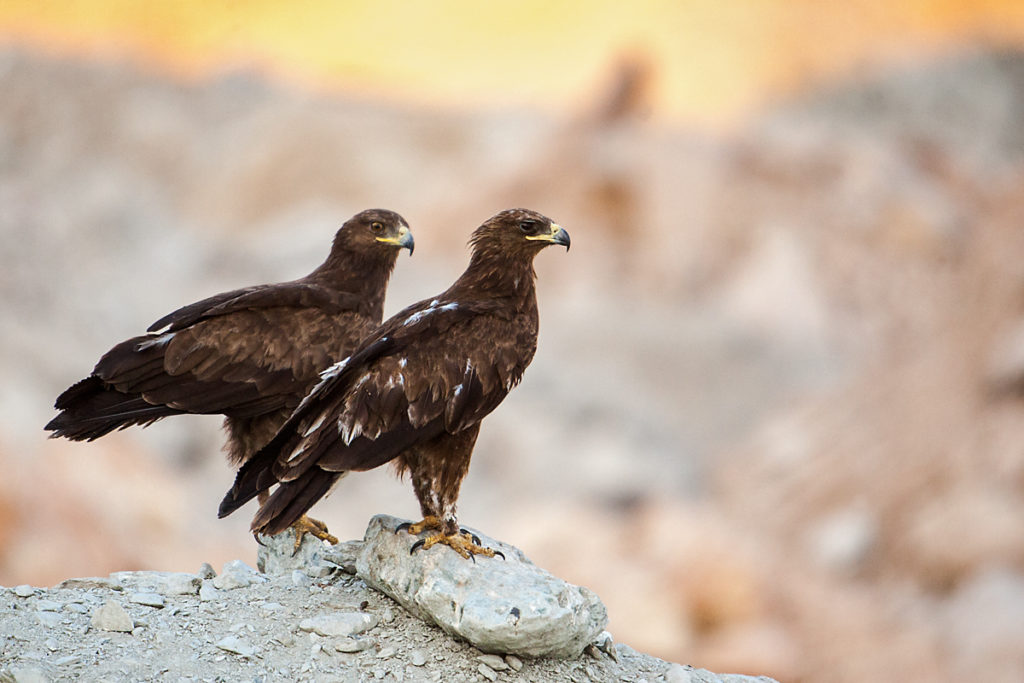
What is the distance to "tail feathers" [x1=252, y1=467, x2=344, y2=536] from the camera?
19.5 feet

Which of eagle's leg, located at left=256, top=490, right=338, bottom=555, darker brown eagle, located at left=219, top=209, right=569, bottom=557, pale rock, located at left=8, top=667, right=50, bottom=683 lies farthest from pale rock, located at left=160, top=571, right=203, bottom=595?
pale rock, located at left=8, top=667, right=50, bottom=683

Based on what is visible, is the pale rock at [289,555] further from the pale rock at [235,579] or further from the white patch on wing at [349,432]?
the white patch on wing at [349,432]

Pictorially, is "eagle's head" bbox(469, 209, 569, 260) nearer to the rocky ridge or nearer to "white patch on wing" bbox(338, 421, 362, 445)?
"white patch on wing" bbox(338, 421, 362, 445)

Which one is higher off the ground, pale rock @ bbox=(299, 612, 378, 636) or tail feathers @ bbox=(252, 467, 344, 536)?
tail feathers @ bbox=(252, 467, 344, 536)

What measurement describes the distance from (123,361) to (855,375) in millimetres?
22549

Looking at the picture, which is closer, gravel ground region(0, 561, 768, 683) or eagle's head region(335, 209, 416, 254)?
gravel ground region(0, 561, 768, 683)

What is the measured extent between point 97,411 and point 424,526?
2.19 metres

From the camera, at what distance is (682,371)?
104 feet

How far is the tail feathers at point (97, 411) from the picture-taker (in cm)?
710

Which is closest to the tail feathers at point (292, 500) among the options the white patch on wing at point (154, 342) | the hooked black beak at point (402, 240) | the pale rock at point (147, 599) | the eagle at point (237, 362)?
the eagle at point (237, 362)

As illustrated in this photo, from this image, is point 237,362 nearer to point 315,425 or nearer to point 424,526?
point 315,425

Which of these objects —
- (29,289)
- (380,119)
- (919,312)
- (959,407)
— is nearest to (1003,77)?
(919,312)

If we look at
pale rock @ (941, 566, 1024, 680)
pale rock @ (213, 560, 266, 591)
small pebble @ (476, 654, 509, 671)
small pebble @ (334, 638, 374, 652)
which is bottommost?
small pebble @ (334, 638, 374, 652)

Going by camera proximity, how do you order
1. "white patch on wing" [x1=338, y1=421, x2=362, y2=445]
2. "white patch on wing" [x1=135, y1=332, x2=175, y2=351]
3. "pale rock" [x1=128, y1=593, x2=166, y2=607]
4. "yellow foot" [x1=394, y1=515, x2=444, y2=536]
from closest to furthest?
"white patch on wing" [x1=338, y1=421, x2=362, y2=445], "yellow foot" [x1=394, y1=515, x2=444, y2=536], "pale rock" [x1=128, y1=593, x2=166, y2=607], "white patch on wing" [x1=135, y1=332, x2=175, y2=351]
